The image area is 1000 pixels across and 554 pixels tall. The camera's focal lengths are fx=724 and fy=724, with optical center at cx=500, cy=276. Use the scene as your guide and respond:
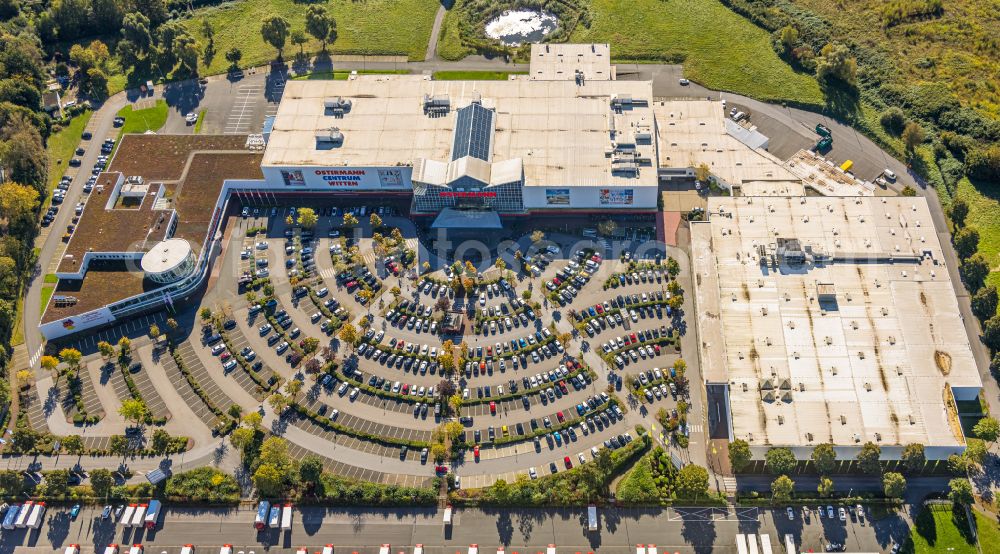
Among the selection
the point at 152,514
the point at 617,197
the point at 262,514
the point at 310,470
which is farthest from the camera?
the point at 617,197

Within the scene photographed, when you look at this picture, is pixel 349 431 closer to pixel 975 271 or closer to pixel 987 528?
pixel 987 528

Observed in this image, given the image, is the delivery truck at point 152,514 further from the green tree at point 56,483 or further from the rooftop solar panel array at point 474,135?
the rooftop solar panel array at point 474,135

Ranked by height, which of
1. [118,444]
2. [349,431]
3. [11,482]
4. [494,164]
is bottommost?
[11,482]

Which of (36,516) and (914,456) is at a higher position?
(914,456)

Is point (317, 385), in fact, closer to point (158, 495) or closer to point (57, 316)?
point (158, 495)

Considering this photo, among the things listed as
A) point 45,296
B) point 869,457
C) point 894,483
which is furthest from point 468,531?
point 45,296
